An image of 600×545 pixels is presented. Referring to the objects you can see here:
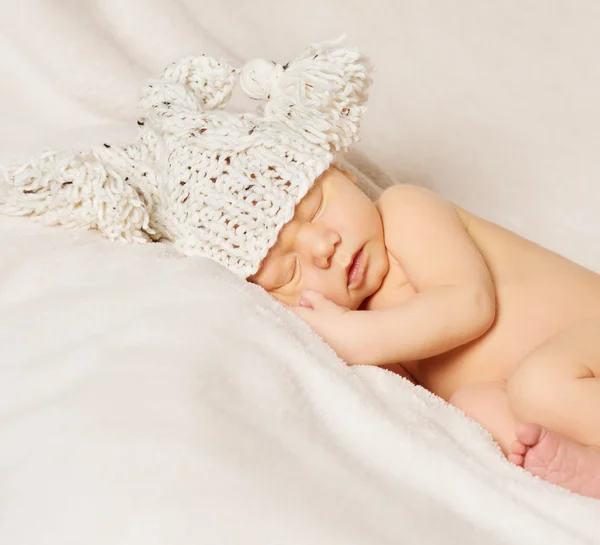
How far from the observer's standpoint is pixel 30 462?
0.71 meters

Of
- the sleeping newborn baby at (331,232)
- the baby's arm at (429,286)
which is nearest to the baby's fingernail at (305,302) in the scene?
the sleeping newborn baby at (331,232)

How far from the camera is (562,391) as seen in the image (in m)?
0.91

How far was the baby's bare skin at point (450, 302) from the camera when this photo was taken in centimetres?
94

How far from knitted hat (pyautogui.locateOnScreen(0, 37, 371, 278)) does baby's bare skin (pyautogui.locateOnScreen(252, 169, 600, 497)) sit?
0.05m

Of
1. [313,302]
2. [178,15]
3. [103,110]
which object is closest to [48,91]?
[103,110]

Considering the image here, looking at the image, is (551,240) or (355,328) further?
(551,240)

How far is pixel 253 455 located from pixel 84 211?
1.72 feet

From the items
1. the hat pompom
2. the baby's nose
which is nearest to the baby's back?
the baby's nose

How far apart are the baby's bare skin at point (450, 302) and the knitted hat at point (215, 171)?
5 centimetres

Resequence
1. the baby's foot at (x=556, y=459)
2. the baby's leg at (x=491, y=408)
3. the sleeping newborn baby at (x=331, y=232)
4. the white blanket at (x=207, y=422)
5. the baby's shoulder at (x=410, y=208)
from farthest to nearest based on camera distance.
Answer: the baby's shoulder at (x=410, y=208) → the sleeping newborn baby at (x=331, y=232) → the baby's leg at (x=491, y=408) → the baby's foot at (x=556, y=459) → the white blanket at (x=207, y=422)

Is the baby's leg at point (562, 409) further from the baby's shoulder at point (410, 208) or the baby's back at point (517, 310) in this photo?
the baby's shoulder at point (410, 208)

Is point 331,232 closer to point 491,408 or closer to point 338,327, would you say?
point 338,327

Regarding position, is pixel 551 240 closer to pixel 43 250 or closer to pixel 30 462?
pixel 43 250

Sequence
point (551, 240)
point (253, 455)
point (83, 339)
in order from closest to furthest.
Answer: point (253, 455), point (83, 339), point (551, 240)
